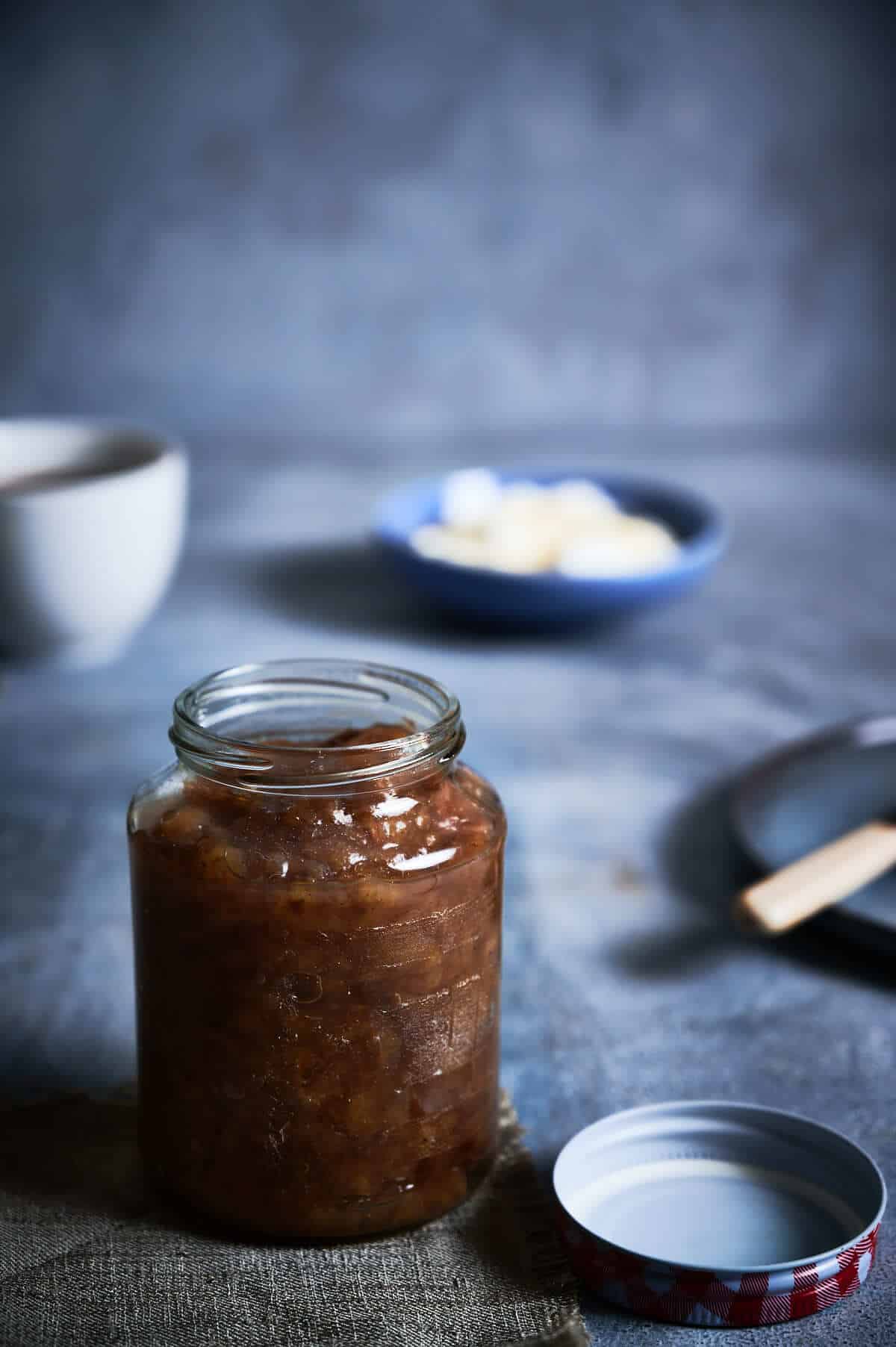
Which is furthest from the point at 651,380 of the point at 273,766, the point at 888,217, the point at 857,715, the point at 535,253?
the point at 273,766

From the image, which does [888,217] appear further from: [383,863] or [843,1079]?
[383,863]

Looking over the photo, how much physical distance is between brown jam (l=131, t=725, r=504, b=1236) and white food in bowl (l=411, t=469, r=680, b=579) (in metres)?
0.81

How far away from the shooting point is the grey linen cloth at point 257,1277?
604 mm

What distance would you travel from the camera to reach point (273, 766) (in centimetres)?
64

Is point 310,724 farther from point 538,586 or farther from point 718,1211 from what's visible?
point 538,586

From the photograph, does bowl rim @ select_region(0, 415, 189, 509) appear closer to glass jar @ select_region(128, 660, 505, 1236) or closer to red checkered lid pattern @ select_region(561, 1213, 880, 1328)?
glass jar @ select_region(128, 660, 505, 1236)

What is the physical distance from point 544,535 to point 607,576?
154 mm

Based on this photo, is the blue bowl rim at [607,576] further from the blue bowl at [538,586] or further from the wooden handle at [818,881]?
the wooden handle at [818,881]

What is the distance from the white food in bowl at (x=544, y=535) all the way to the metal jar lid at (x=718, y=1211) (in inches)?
31.1

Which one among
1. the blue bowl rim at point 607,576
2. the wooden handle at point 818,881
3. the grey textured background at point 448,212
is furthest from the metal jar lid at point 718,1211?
the grey textured background at point 448,212

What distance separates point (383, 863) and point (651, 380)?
1999 mm

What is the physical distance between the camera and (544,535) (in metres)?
1.56

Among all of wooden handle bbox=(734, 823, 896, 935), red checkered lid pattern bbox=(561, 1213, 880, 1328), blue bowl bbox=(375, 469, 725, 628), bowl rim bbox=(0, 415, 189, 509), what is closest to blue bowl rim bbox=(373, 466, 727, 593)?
blue bowl bbox=(375, 469, 725, 628)

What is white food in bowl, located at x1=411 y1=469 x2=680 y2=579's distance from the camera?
1.50m
